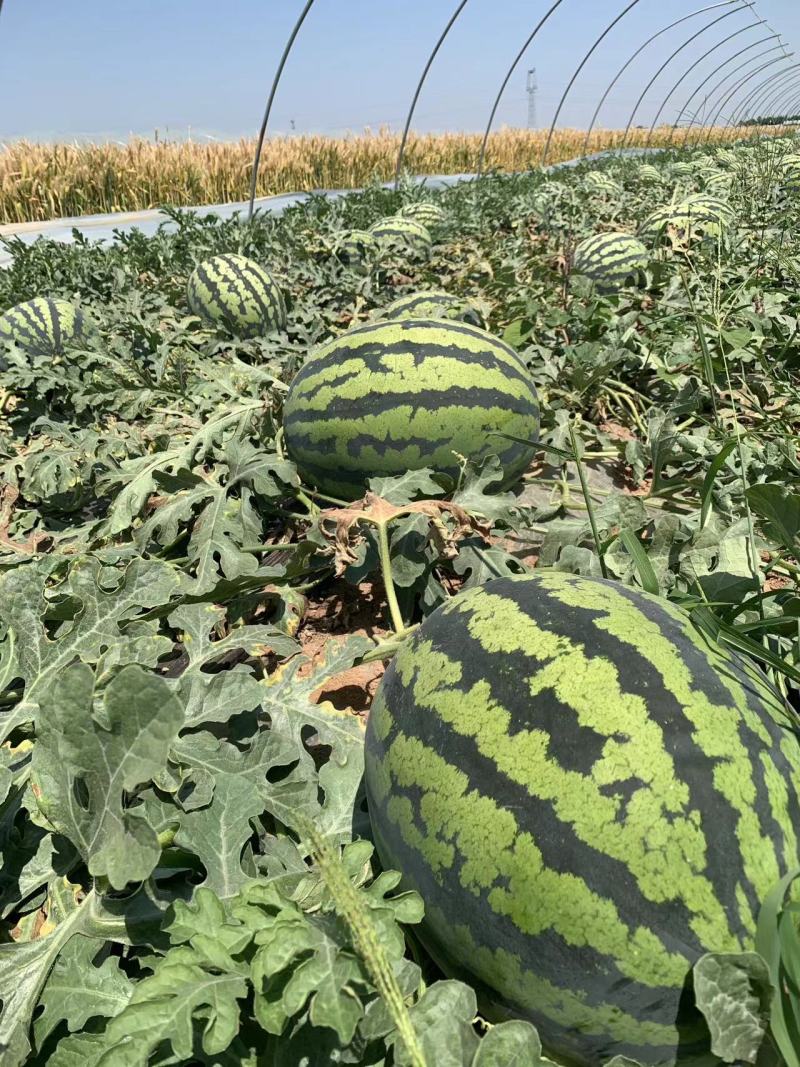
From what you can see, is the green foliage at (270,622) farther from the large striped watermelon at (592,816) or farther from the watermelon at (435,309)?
the watermelon at (435,309)

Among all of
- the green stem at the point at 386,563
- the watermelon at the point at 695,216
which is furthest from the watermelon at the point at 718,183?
the green stem at the point at 386,563

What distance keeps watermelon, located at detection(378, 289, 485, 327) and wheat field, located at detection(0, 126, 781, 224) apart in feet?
28.3

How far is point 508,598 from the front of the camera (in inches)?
53.7

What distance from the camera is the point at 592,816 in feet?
3.38

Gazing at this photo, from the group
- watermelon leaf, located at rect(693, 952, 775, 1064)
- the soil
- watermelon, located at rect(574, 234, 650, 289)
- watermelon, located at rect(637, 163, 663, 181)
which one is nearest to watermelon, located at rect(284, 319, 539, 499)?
the soil

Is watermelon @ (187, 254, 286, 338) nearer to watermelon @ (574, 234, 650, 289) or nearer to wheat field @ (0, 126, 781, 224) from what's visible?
watermelon @ (574, 234, 650, 289)

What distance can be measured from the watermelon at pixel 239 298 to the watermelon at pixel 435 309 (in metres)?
1.03

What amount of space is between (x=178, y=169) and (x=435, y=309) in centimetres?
1638

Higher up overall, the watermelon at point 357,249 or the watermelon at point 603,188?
the watermelon at point 603,188

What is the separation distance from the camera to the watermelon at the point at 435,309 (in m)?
3.39

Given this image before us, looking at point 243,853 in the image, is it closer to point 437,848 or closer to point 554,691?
point 437,848

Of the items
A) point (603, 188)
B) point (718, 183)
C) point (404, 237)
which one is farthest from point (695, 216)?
point (603, 188)

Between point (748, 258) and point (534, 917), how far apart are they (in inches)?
184

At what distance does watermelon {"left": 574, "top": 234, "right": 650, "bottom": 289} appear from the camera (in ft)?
14.4
